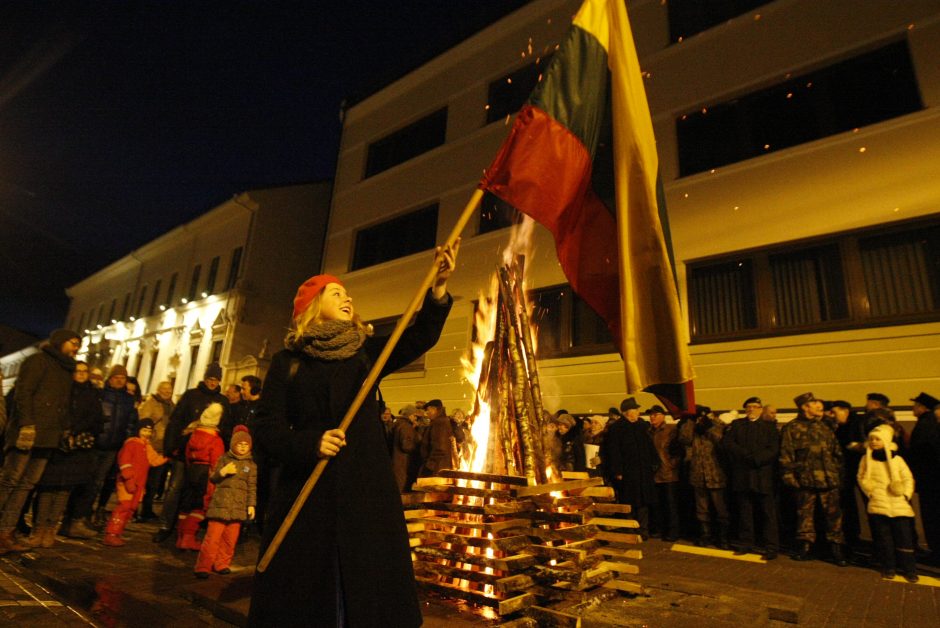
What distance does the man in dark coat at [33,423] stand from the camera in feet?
18.6

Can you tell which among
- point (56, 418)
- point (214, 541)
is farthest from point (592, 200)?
point (56, 418)

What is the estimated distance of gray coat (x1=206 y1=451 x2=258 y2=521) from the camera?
5.30m

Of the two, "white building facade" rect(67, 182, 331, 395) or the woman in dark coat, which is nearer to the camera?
the woman in dark coat

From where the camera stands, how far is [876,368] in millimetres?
7641

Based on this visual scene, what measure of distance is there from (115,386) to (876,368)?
11571 mm

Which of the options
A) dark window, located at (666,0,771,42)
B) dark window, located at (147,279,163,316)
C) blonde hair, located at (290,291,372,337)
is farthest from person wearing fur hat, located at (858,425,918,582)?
dark window, located at (147,279,163,316)

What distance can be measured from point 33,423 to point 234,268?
63.7ft

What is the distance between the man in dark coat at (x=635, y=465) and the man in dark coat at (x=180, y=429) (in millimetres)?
6217

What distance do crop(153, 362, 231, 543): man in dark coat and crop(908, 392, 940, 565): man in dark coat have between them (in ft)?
30.6

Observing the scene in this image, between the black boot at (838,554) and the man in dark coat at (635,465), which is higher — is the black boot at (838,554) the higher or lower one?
the lower one

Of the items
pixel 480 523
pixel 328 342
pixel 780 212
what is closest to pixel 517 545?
pixel 480 523

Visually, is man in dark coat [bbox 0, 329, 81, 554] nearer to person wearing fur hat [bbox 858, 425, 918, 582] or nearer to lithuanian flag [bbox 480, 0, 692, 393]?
lithuanian flag [bbox 480, 0, 692, 393]

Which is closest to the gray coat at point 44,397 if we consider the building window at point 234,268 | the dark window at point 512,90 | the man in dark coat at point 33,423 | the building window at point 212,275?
the man in dark coat at point 33,423

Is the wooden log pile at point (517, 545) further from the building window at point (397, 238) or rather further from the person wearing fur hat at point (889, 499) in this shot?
the building window at point (397, 238)
